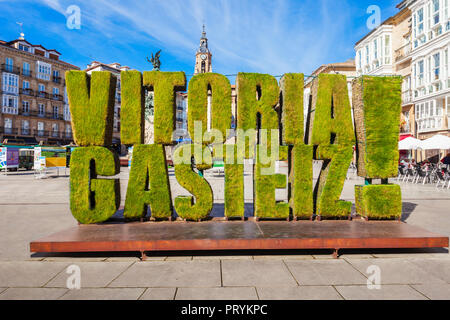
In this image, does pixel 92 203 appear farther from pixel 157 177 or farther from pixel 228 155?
pixel 228 155

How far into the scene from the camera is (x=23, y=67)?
45.6 meters

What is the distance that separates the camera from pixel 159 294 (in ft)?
12.7

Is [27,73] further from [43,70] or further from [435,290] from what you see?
[435,290]

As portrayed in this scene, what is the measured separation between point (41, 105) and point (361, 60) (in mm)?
52307

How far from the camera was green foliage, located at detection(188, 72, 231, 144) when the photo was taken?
6672 mm

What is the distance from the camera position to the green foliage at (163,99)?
6.73 metres

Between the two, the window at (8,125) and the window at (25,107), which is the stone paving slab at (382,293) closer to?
the window at (8,125)

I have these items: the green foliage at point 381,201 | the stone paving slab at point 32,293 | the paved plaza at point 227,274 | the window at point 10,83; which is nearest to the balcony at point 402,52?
the green foliage at point 381,201

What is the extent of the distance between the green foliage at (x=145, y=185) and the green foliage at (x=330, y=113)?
3849mm

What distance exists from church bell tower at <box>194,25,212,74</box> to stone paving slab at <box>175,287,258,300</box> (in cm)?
8962

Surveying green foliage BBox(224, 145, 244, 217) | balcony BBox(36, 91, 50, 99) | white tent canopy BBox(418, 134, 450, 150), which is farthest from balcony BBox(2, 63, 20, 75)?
white tent canopy BBox(418, 134, 450, 150)

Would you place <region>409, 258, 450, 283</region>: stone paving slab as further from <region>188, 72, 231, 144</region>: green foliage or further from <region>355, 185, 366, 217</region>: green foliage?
<region>188, 72, 231, 144</region>: green foliage

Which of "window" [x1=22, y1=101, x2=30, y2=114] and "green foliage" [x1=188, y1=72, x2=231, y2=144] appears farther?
"window" [x1=22, y1=101, x2=30, y2=114]
